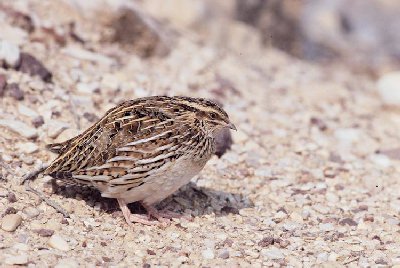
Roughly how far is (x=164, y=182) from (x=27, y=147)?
187cm

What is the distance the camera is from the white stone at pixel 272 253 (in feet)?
24.5

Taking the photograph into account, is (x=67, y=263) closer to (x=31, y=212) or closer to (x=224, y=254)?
(x=31, y=212)

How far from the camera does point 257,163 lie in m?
9.72

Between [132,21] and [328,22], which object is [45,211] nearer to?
[132,21]

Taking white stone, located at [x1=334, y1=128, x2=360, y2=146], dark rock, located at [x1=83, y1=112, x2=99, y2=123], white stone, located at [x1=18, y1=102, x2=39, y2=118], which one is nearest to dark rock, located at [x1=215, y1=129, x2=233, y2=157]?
dark rock, located at [x1=83, y1=112, x2=99, y2=123]

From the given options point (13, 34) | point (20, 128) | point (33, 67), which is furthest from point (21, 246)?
point (13, 34)

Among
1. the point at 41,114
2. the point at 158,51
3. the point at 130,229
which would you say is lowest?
the point at 130,229

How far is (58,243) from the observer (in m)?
6.98

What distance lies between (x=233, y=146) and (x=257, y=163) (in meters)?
0.44

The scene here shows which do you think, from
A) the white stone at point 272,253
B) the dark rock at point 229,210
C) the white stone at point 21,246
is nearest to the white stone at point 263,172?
the dark rock at point 229,210

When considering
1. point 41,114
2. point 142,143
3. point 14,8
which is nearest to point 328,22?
point 14,8

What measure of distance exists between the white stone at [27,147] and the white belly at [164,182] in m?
1.35

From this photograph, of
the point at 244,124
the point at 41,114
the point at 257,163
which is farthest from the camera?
the point at 244,124

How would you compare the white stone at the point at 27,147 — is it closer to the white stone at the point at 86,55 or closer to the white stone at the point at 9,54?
the white stone at the point at 9,54
